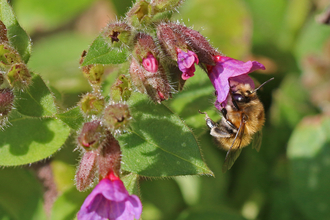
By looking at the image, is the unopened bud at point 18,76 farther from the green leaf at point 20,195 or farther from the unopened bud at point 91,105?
the green leaf at point 20,195

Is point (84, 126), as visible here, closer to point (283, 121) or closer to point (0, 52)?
point (0, 52)

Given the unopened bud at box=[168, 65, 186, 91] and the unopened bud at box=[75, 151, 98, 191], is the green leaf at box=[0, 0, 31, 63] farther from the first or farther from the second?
the unopened bud at box=[168, 65, 186, 91]

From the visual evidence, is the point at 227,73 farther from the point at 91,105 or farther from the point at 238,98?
the point at 91,105

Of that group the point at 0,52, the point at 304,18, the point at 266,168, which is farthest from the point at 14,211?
the point at 304,18

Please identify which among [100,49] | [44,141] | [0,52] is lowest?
[44,141]

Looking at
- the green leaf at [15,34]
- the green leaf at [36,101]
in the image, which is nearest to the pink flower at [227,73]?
the green leaf at [36,101]

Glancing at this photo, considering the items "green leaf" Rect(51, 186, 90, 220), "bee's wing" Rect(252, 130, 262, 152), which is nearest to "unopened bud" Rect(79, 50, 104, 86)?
"green leaf" Rect(51, 186, 90, 220)
